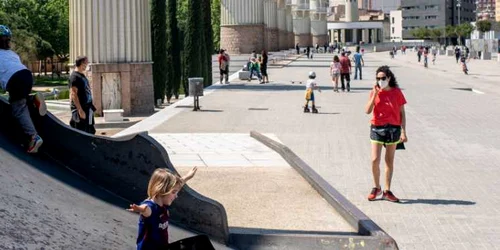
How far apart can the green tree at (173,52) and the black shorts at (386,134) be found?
18.7 metres

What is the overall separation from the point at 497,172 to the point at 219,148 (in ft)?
14.9

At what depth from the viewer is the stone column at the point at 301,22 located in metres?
112

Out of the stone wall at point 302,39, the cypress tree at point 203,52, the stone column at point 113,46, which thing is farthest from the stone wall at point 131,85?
the stone wall at point 302,39

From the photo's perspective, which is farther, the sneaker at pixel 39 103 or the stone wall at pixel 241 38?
the stone wall at pixel 241 38

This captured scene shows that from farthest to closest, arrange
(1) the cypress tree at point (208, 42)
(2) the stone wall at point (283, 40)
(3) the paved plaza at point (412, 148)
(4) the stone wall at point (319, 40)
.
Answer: (4) the stone wall at point (319, 40) → (2) the stone wall at point (283, 40) → (1) the cypress tree at point (208, 42) → (3) the paved plaza at point (412, 148)

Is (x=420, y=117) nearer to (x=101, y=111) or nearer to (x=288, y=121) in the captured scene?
(x=288, y=121)

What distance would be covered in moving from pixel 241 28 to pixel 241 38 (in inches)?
29.1

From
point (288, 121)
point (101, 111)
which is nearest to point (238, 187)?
point (288, 121)

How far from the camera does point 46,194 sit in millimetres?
5625

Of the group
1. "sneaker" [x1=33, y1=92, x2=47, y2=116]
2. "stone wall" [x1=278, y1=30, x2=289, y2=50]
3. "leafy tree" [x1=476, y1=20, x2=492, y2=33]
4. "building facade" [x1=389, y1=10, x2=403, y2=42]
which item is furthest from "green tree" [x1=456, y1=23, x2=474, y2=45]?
"sneaker" [x1=33, y1=92, x2=47, y2=116]

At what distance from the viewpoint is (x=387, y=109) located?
354 inches

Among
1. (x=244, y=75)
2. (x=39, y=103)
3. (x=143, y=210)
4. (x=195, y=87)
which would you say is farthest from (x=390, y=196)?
(x=244, y=75)

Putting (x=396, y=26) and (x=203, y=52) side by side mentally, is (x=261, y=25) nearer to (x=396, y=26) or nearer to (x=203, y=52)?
(x=203, y=52)

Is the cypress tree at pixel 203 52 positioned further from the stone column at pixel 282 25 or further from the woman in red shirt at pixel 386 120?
the stone column at pixel 282 25
